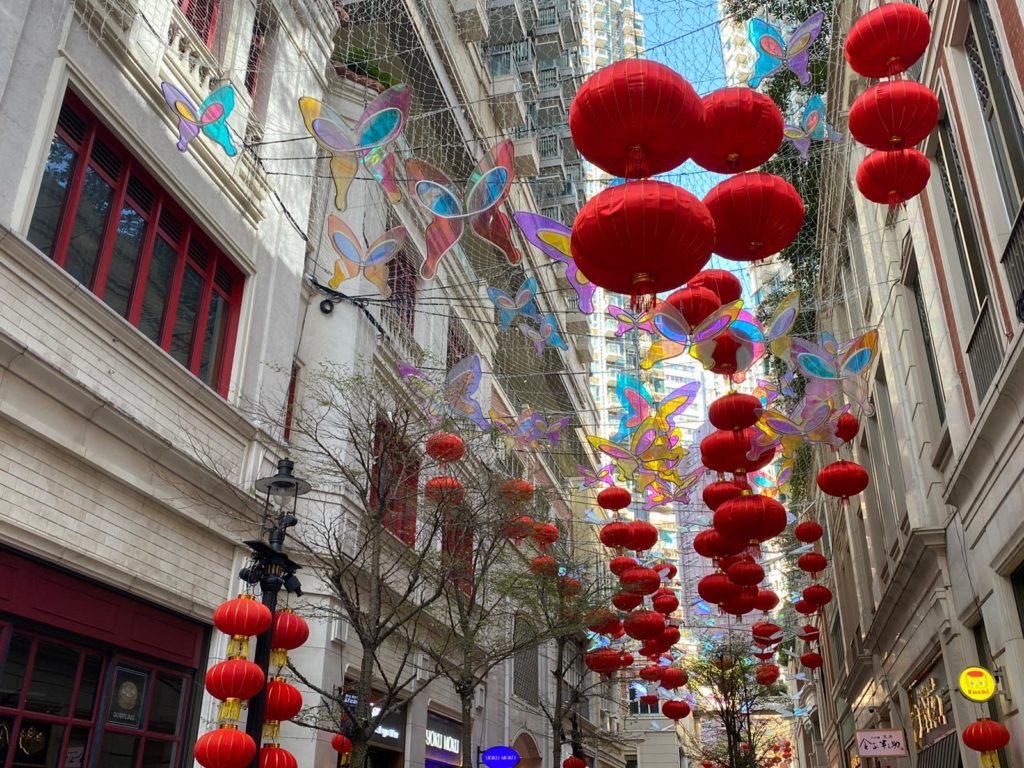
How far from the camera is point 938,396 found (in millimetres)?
12539

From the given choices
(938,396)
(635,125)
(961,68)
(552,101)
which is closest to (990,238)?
(961,68)

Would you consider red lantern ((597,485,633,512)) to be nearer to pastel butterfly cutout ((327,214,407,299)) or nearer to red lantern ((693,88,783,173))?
pastel butterfly cutout ((327,214,407,299))

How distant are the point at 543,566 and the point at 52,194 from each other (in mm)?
11638

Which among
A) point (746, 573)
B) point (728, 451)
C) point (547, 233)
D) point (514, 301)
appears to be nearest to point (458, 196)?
point (547, 233)

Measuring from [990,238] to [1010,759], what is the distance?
18.2 feet

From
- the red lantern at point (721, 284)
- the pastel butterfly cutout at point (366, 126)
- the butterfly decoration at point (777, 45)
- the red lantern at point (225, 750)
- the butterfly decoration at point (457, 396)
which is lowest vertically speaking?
the red lantern at point (225, 750)

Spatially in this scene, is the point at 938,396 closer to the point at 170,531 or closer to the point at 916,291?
the point at 916,291

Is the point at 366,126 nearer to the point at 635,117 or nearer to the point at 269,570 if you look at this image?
the point at 635,117

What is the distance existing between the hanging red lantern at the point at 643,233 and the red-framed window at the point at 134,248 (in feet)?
20.1

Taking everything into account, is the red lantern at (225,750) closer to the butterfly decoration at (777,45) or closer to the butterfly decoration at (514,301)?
the butterfly decoration at (514,301)

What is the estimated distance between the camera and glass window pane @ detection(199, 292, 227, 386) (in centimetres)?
1226

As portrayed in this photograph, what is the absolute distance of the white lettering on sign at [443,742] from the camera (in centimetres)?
1839

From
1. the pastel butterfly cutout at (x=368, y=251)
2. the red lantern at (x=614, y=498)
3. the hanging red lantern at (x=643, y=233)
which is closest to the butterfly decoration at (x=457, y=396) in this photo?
the pastel butterfly cutout at (x=368, y=251)

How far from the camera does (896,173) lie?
26.2 feet
